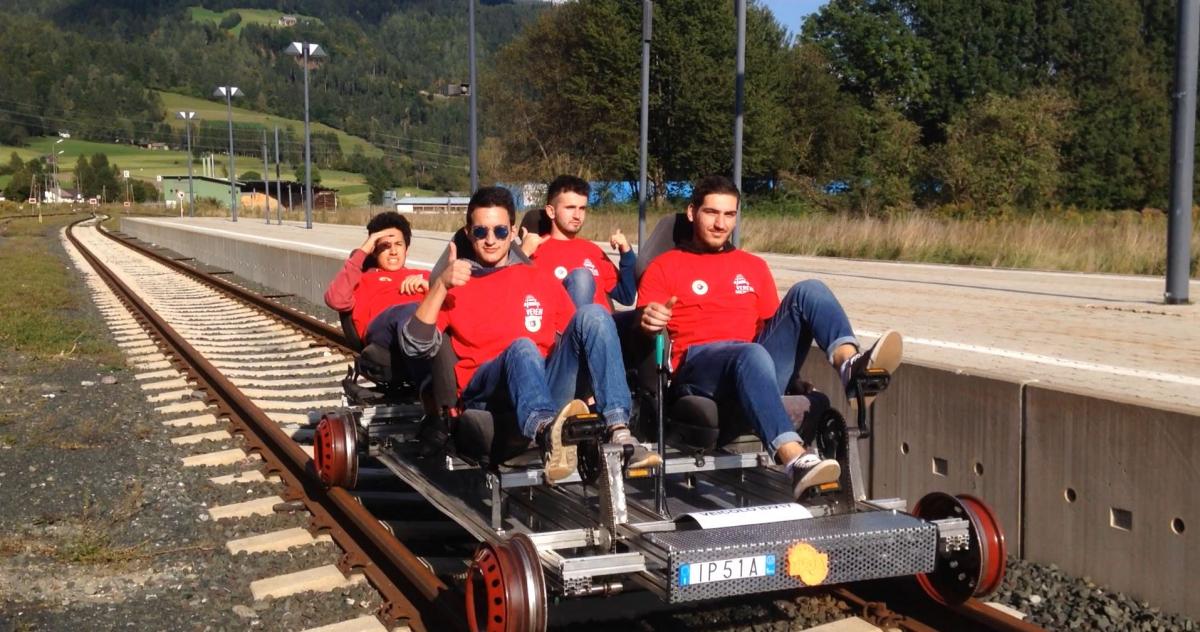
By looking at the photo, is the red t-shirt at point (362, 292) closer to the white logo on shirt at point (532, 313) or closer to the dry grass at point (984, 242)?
the white logo on shirt at point (532, 313)

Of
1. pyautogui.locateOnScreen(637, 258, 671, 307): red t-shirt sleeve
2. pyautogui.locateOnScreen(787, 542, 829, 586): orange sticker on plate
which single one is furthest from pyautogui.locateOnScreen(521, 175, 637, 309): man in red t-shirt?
pyautogui.locateOnScreen(787, 542, 829, 586): orange sticker on plate

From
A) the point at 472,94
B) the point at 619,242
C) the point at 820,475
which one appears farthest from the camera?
the point at 472,94

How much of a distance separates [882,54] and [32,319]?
5997cm

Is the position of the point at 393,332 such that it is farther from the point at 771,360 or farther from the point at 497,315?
the point at 771,360

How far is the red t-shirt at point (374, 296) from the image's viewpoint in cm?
738

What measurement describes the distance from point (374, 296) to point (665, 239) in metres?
2.12

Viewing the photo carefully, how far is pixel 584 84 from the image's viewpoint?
5516 cm

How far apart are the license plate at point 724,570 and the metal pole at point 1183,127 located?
29.3ft

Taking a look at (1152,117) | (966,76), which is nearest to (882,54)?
(966,76)

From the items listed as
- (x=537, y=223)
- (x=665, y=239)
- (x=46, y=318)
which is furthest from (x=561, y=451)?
(x=46, y=318)

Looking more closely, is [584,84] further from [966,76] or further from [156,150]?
[156,150]

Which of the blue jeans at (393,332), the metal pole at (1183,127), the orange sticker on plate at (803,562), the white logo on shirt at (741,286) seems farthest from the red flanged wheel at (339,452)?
the metal pole at (1183,127)

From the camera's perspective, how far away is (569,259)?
7238mm

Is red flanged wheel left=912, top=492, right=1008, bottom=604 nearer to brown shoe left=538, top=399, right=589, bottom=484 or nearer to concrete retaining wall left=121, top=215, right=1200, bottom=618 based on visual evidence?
concrete retaining wall left=121, top=215, right=1200, bottom=618
